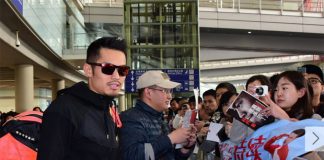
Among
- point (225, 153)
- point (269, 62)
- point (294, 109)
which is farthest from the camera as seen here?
point (269, 62)

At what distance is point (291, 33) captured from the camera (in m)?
26.9

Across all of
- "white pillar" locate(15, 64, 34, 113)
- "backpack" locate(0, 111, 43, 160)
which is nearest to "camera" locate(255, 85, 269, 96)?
"backpack" locate(0, 111, 43, 160)

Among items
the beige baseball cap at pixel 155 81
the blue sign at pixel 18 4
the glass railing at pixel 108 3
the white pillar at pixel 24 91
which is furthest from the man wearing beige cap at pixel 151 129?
the glass railing at pixel 108 3

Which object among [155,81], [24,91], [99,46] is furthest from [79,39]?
[99,46]

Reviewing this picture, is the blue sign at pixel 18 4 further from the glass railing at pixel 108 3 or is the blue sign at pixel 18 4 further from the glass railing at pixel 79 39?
the glass railing at pixel 108 3

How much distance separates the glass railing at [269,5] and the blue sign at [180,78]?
33.3ft

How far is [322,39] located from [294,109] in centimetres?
2606

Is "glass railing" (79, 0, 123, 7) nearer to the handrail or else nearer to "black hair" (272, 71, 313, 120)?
the handrail

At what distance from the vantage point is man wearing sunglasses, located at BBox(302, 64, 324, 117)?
462 cm

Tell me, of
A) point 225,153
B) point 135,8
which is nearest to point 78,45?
point 135,8

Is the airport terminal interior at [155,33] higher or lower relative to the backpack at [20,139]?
higher

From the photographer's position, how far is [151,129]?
12.8ft

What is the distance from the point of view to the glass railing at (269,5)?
88.1ft

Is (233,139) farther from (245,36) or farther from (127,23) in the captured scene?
(245,36)
